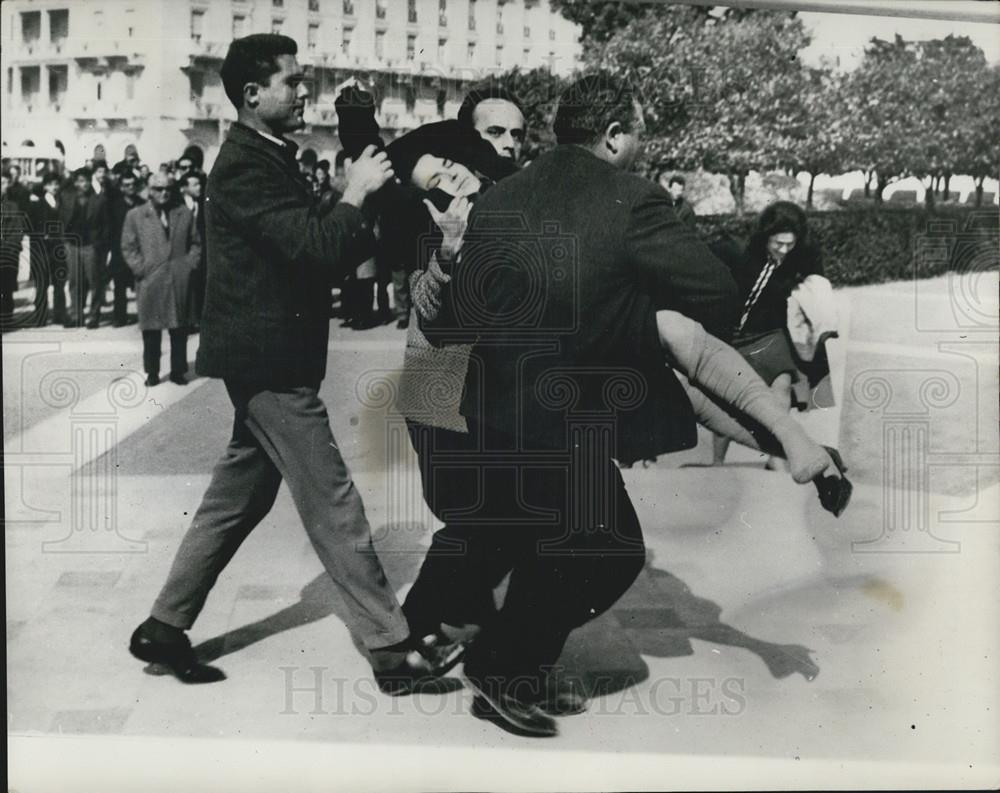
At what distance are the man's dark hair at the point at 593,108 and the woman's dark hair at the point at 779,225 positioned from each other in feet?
2.01

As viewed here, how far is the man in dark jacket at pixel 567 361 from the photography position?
417cm

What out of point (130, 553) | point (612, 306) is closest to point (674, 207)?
point (612, 306)

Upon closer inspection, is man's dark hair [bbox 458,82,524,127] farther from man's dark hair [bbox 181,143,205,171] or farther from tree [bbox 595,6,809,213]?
man's dark hair [bbox 181,143,205,171]

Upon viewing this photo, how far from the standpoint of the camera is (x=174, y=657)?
4.35m

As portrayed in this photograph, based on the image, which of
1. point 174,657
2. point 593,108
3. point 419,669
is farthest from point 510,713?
point 593,108

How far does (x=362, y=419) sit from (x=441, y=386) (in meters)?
0.29

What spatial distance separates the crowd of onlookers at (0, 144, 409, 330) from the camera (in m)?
4.25

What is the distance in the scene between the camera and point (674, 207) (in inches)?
173

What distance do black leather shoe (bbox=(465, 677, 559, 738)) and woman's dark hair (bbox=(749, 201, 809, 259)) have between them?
175 centimetres

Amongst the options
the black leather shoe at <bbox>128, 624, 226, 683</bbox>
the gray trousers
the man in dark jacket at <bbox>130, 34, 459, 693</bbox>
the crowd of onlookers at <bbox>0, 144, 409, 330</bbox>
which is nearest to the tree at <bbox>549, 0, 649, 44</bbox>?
the man in dark jacket at <bbox>130, 34, 459, 693</bbox>

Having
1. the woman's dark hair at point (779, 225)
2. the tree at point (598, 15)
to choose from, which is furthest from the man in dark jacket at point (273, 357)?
the woman's dark hair at point (779, 225)

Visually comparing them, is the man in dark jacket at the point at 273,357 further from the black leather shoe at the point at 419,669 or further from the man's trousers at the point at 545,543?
the man's trousers at the point at 545,543

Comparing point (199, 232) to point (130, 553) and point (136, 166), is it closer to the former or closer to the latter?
point (136, 166)

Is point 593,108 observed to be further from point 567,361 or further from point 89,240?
point 89,240
